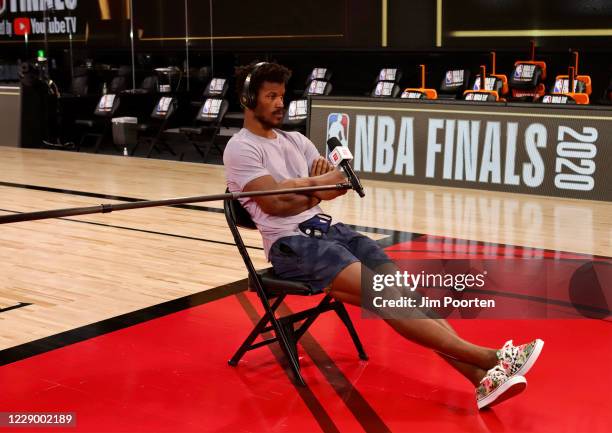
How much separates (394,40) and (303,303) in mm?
9578

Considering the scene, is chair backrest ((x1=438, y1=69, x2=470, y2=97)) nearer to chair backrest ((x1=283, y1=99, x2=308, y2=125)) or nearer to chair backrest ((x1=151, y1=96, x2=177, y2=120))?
chair backrest ((x1=283, y1=99, x2=308, y2=125))

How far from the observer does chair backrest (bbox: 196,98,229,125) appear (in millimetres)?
11719

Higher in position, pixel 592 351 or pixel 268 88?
pixel 268 88

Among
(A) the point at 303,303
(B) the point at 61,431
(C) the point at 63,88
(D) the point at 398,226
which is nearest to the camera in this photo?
(B) the point at 61,431

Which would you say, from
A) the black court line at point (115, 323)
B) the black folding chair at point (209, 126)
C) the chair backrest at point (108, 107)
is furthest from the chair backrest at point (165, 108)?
the black court line at point (115, 323)

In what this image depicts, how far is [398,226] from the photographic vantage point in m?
Answer: 7.23

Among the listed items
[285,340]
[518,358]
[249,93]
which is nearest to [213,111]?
[249,93]

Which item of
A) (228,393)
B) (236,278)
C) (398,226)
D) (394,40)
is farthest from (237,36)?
(228,393)

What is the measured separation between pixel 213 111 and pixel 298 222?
8176 millimetres

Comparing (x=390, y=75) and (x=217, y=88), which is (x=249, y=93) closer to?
(x=390, y=75)

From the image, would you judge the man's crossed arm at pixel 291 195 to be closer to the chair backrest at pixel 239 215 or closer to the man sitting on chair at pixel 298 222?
the man sitting on chair at pixel 298 222

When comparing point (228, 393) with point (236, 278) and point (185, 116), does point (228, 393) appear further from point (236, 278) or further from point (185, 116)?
point (185, 116)

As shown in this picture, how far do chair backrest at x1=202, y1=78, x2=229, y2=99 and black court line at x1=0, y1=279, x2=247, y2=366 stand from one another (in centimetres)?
853

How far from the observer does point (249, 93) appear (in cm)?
382
